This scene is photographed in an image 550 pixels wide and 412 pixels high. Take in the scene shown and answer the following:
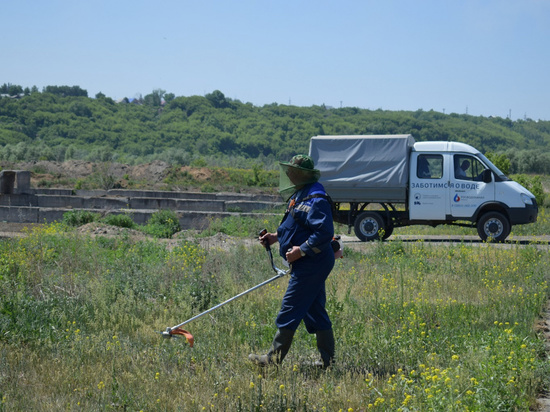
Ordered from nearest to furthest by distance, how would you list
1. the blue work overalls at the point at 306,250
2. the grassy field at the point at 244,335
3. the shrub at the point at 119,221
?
the grassy field at the point at 244,335
the blue work overalls at the point at 306,250
the shrub at the point at 119,221

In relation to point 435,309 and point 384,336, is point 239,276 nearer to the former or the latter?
point 435,309

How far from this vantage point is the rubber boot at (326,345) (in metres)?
5.70

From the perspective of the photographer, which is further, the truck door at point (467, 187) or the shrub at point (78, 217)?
the shrub at point (78, 217)

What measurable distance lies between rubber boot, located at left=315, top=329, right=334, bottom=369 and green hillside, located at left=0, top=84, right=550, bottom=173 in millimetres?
76126

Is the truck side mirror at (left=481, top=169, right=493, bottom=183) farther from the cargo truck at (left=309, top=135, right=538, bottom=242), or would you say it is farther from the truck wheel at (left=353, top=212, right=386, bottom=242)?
the truck wheel at (left=353, top=212, right=386, bottom=242)

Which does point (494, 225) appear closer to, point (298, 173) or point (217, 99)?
point (298, 173)

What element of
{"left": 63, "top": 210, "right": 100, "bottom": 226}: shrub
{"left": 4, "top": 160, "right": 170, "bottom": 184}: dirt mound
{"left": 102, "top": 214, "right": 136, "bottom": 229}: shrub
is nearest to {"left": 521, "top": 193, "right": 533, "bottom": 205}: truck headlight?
{"left": 102, "top": 214, "right": 136, "bottom": 229}: shrub

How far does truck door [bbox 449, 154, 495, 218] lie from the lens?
50.5 ft

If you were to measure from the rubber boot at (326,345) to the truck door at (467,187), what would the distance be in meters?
10.5

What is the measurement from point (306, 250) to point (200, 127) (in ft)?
361

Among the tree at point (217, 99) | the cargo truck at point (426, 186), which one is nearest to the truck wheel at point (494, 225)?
the cargo truck at point (426, 186)

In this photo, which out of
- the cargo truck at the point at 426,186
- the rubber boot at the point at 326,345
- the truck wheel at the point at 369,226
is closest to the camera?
the rubber boot at the point at 326,345

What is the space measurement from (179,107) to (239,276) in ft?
394

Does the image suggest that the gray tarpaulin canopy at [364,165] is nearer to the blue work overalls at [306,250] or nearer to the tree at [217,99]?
the blue work overalls at [306,250]
